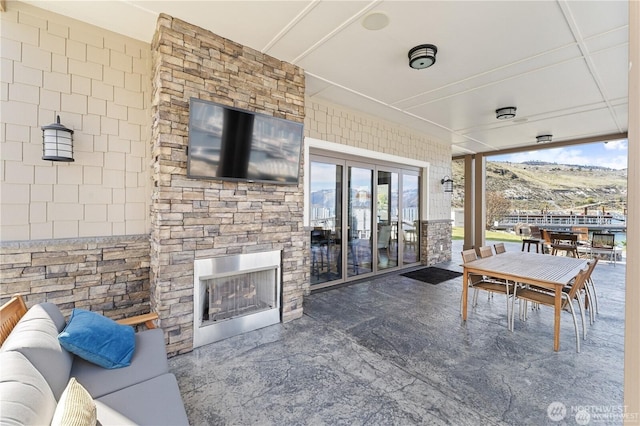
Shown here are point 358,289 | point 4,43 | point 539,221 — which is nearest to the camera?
point 4,43

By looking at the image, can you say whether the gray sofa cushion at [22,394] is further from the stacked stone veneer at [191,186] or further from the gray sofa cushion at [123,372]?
the stacked stone veneer at [191,186]

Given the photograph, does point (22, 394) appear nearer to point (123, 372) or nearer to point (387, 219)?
point (123, 372)

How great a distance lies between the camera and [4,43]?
92.5 inches

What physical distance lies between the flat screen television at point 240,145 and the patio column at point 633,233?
2826 millimetres

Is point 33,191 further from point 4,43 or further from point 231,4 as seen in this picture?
point 231,4

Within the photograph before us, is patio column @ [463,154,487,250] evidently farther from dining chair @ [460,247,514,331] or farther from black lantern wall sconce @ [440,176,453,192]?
dining chair @ [460,247,514,331]

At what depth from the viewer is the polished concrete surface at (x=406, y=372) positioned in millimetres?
1982

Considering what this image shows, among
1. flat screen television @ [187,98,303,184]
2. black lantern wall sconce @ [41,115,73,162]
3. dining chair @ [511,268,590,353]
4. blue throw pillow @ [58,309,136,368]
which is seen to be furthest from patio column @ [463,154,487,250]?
black lantern wall sconce @ [41,115,73,162]

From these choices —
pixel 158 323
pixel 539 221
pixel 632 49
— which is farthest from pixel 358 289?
pixel 539 221

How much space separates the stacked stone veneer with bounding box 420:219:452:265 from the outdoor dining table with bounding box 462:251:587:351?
8.20 feet

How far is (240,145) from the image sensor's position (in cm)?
296

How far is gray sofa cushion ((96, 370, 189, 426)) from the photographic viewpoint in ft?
4.59

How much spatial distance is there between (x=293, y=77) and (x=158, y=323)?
3.14 metres

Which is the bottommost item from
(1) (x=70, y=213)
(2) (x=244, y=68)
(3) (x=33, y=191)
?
(1) (x=70, y=213)
